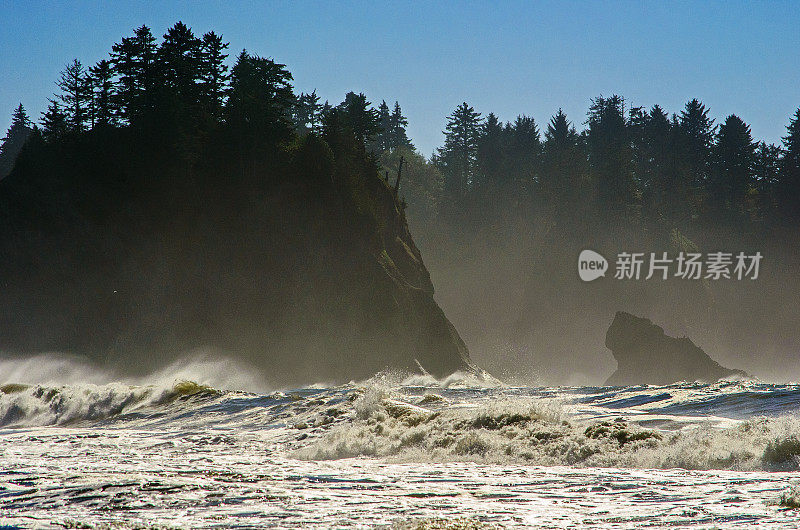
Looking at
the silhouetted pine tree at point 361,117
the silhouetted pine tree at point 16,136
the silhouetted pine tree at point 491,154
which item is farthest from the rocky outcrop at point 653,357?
the silhouetted pine tree at point 16,136

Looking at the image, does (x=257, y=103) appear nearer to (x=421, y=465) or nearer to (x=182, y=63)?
(x=182, y=63)

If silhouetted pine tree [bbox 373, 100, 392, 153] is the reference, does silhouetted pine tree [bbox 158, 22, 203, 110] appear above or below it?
below

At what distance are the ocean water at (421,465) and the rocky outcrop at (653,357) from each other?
1181 inches

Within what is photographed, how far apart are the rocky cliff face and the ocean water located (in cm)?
1694

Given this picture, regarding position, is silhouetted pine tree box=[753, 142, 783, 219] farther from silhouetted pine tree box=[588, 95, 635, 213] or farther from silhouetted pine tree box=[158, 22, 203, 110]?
silhouetted pine tree box=[158, 22, 203, 110]

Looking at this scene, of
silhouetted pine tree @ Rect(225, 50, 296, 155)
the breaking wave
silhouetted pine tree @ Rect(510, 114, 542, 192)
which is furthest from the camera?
silhouetted pine tree @ Rect(510, 114, 542, 192)

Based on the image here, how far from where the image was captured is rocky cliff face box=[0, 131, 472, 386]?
36.3 metres

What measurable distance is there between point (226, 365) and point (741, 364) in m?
62.7

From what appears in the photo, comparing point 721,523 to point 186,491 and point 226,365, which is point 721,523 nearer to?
point 186,491

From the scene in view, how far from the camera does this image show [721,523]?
250 inches

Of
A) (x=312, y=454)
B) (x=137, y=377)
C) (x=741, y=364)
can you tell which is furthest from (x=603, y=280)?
(x=312, y=454)

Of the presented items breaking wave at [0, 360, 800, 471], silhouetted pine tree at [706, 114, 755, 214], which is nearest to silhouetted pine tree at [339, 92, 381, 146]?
breaking wave at [0, 360, 800, 471]

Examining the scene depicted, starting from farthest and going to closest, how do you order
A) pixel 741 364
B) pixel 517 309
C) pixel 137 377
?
pixel 517 309
pixel 741 364
pixel 137 377

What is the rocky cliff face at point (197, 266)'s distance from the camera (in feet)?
119
